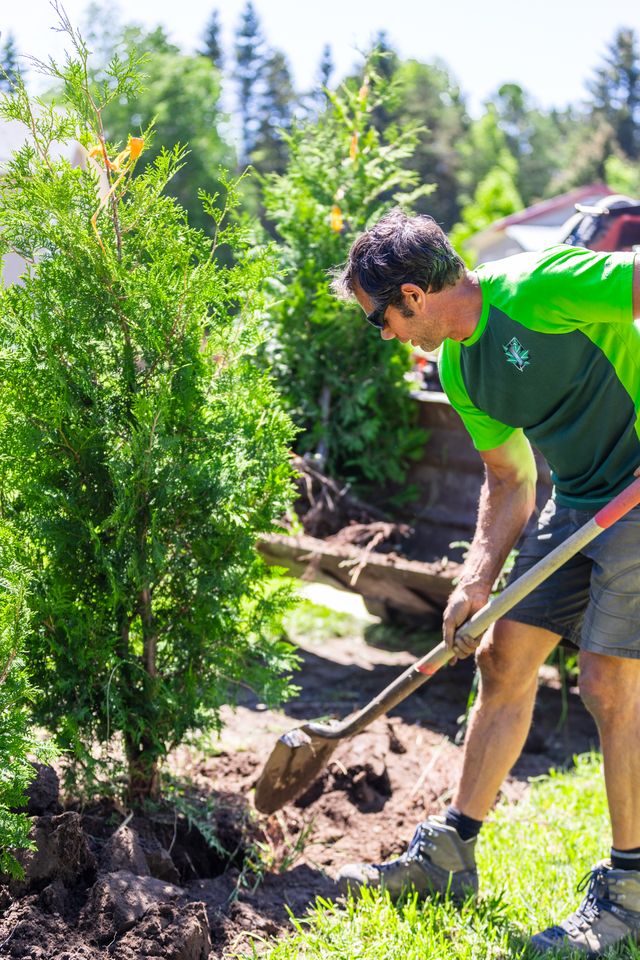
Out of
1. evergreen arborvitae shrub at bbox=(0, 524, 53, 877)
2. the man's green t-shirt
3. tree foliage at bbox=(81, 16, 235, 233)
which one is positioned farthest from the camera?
tree foliage at bbox=(81, 16, 235, 233)

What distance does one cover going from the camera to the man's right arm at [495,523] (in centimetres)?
320

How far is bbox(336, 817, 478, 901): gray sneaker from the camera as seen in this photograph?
3.13m

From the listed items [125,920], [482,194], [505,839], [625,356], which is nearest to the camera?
[125,920]

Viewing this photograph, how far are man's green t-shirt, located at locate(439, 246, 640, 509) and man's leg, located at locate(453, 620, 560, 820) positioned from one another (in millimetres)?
485

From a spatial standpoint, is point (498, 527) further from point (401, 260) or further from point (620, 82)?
point (620, 82)

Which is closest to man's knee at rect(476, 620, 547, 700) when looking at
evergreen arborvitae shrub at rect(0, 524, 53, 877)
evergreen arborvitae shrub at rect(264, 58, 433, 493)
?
evergreen arborvitae shrub at rect(0, 524, 53, 877)

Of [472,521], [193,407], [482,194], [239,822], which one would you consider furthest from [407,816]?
[482,194]

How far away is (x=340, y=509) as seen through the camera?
5.76m

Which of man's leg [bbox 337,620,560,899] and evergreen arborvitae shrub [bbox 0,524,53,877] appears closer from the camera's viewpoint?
evergreen arborvitae shrub [bbox 0,524,53,877]

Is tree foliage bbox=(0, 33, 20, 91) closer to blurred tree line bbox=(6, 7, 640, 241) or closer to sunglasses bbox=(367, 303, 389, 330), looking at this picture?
sunglasses bbox=(367, 303, 389, 330)

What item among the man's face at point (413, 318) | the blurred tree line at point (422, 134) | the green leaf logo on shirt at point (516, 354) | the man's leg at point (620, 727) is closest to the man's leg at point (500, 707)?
the man's leg at point (620, 727)

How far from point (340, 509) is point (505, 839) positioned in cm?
248

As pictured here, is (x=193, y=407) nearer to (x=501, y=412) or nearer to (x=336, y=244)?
(x=501, y=412)

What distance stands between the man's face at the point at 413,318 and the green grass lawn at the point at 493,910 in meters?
1.75
